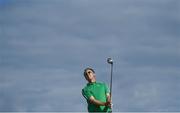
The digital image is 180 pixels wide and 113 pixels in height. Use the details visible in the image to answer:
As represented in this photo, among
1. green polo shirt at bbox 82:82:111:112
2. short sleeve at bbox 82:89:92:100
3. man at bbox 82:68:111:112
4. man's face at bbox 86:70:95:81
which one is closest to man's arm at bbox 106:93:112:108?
man at bbox 82:68:111:112

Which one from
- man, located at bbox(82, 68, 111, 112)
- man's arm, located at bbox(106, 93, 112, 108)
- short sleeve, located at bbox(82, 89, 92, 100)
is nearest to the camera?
man's arm, located at bbox(106, 93, 112, 108)

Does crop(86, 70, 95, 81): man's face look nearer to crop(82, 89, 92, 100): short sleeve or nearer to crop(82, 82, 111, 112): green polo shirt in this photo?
crop(82, 82, 111, 112): green polo shirt

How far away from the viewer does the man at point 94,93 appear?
57.5 ft

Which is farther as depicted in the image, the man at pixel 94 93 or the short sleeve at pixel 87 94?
the short sleeve at pixel 87 94

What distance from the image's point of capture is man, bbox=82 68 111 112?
17531mm

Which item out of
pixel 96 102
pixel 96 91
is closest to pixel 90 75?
pixel 96 91

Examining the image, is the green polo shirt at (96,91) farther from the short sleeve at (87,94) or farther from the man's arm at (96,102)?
the man's arm at (96,102)

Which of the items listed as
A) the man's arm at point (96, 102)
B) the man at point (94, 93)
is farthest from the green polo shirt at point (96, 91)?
the man's arm at point (96, 102)

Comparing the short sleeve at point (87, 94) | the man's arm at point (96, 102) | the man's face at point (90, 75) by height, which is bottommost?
the man's arm at point (96, 102)

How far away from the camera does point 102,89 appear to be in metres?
17.8

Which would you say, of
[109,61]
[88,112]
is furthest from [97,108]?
[109,61]

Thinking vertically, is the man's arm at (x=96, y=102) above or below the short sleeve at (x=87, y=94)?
below

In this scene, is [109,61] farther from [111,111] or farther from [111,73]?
[111,111]

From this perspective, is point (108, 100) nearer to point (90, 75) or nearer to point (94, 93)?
point (94, 93)
